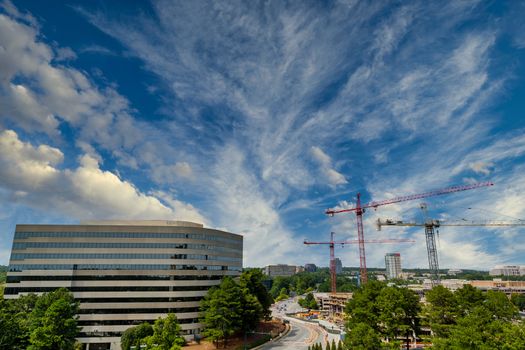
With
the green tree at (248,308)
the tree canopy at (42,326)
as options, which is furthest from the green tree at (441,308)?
the tree canopy at (42,326)

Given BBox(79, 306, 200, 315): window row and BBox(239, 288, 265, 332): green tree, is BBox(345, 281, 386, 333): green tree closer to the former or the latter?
BBox(239, 288, 265, 332): green tree

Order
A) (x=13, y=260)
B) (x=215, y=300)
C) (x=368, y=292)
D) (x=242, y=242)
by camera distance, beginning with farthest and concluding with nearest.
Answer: (x=242, y=242), (x=13, y=260), (x=215, y=300), (x=368, y=292)

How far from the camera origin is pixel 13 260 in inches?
3177

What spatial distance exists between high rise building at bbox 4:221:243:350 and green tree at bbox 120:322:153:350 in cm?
680

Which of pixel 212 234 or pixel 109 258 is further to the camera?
pixel 212 234

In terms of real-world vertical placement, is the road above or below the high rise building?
below

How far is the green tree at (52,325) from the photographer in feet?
188

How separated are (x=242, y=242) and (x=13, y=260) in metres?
61.4

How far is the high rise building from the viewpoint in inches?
3118

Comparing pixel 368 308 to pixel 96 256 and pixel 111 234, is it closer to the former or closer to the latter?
pixel 111 234

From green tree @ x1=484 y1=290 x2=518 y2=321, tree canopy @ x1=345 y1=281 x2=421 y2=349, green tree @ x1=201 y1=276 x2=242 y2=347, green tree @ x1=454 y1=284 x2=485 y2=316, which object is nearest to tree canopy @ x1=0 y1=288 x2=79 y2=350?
green tree @ x1=201 y1=276 x2=242 y2=347

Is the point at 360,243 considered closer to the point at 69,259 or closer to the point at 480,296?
the point at 480,296

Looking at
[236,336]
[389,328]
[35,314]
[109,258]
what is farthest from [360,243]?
[35,314]

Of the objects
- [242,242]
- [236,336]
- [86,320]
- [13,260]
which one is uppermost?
[242,242]
